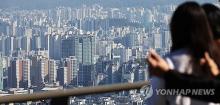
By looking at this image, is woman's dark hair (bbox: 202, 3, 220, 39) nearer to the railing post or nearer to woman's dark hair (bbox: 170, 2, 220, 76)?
woman's dark hair (bbox: 170, 2, 220, 76)

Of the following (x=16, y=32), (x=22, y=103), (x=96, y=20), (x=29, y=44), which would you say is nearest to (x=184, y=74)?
(x=22, y=103)

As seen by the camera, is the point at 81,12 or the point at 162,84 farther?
the point at 81,12

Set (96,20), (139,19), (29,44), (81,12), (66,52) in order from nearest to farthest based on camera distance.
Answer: (66,52), (29,44), (139,19), (96,20), (81,12)

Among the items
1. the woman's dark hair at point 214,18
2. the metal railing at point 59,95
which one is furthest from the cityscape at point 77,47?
the woman's dark hair at point 214,18

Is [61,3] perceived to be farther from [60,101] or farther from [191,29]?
[191,29]

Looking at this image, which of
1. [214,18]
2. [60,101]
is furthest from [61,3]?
[214,18]

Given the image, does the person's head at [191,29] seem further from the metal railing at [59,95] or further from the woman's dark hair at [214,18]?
the metal railing at [59,95]

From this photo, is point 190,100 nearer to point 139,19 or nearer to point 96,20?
point 139,19
